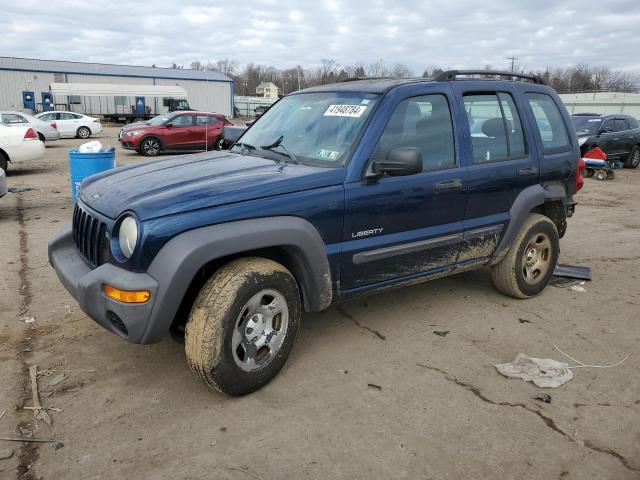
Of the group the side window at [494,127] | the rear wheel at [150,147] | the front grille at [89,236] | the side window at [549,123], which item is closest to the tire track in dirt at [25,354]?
the front grille at [89,236]

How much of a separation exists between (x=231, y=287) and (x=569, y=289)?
150 inches

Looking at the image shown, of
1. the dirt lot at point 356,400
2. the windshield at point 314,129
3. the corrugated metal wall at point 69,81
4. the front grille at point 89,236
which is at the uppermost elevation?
the corrugated metal wall at point 69,81

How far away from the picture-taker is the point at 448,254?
4.07 meters

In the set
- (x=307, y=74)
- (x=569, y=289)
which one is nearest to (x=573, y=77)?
(x=307, y=74)

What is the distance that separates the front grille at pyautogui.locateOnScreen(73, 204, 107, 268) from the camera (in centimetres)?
308

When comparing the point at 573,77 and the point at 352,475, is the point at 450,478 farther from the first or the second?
the point at 573,77

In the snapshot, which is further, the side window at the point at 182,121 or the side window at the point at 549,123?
the side window at the point at 182,121

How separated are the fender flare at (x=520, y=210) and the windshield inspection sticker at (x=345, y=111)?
1.66 m

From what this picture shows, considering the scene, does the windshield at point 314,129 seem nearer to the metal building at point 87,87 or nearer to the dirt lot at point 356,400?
the dirt lot at point 356,400

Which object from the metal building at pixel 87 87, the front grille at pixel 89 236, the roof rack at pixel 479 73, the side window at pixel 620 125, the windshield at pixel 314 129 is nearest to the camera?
the front grille at pixel 89 236

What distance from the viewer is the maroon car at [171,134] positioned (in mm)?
16578

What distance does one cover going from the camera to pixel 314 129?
12.6 feet

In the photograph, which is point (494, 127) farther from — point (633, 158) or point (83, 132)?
point (83, 132)

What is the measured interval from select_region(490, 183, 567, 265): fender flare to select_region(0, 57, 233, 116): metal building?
1680 inches
